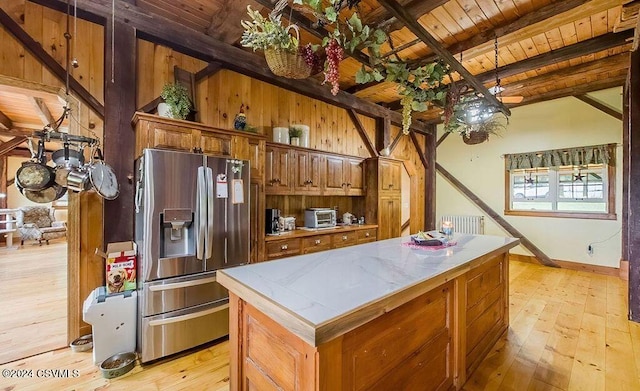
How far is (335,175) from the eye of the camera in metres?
4.23

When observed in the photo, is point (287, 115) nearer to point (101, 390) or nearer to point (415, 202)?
point (101, 390)

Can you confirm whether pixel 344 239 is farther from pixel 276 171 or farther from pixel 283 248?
pixel 276 171

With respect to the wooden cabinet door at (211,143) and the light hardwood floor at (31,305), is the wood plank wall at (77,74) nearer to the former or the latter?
the light hardwood floor at (31,305)

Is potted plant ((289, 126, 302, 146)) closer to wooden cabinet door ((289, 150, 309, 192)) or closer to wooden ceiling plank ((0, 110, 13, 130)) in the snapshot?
wooden cabinet door ((289, 150, 309, 192))

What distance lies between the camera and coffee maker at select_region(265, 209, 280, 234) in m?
3.46

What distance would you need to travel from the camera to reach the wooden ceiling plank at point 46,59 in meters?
2.13

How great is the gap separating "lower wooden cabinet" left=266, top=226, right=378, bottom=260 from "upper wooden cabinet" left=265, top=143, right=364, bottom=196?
63 cm

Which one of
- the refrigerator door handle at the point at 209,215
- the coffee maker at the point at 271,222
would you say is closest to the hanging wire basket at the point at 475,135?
the coffee maker at the point at 271,222

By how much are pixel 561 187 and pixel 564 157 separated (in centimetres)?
56

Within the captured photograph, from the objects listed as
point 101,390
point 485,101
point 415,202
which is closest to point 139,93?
point 101,390

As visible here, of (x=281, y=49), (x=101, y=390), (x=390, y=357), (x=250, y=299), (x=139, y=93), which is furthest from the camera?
(x=139, y=93)

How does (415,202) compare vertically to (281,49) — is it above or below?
below

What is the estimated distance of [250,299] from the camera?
45.7 inches

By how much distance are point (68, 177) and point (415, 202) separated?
5.97 metres
